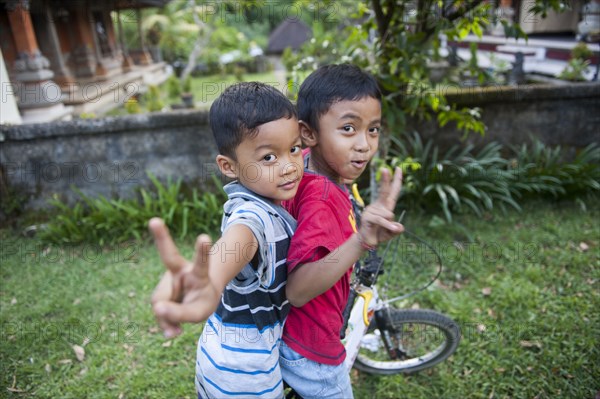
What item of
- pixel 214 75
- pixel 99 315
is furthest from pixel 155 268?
pixel 214 75

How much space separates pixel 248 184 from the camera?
3.68 feet

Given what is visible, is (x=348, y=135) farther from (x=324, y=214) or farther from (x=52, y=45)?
(x=52, y=45)

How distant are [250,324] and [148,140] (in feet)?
10.9

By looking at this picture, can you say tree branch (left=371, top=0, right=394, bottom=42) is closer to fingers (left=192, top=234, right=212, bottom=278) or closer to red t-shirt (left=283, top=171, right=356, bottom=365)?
red t-shirt (left=283, top=171, right=356, bottom=365)

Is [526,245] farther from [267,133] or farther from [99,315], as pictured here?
[99,315]

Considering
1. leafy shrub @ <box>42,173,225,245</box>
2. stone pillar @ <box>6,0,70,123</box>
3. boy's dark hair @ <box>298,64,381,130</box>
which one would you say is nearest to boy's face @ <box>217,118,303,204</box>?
boy's dark hair @ <box>298,64,381,130</box>

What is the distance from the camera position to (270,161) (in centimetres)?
110

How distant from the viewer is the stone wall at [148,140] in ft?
13.1

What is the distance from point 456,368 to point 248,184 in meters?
2.02

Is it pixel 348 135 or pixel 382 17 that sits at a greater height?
pixel 382 17

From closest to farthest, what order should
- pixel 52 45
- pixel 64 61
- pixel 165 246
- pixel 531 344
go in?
pixel 165 246, pixel 531 344, pixel 52 45, pixel 64 61

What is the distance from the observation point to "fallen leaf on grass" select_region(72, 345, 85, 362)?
2.60m

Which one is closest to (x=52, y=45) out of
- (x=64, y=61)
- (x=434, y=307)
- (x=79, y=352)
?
(x=64, y=61)

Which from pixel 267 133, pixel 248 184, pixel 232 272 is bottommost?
pixel 232 272
